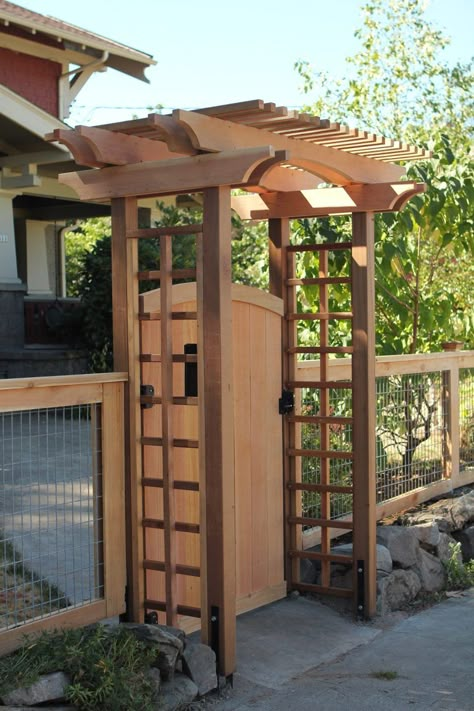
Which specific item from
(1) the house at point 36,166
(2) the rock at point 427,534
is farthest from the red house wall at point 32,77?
(2) the rock at point 427,534

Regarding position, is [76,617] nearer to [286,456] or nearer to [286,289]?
[286,456]

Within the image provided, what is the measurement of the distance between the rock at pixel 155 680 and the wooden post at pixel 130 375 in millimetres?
700

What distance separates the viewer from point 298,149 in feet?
18.4

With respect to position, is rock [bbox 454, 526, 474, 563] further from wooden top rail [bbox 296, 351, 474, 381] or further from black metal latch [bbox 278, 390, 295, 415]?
black metal latch [bbox 278, 390, 295, 415]

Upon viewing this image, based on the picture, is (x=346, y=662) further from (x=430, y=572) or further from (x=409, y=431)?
(x=409, y=431)

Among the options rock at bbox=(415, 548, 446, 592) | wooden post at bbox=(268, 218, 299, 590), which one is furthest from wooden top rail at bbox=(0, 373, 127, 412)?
rock at bbox=(415, 548, 446, 592)

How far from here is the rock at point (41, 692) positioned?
4051 millimetres

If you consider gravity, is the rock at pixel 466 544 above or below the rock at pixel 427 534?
below

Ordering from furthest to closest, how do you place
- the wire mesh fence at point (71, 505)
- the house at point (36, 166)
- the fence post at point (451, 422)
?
the house at point (36, 166)
the fence post at point (451, 422)
the wire mesh fence at point (71, 505)

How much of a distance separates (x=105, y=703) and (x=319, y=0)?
5416 centimetres

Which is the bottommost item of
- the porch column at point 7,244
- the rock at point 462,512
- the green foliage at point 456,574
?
the green foliage at point 456,574

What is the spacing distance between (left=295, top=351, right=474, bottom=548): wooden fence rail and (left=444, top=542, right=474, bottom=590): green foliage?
0.58m

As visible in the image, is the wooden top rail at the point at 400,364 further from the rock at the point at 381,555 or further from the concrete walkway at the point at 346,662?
the concrete walkway at the point at 346,662

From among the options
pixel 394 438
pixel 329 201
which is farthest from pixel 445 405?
pixel 329 201
